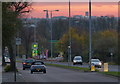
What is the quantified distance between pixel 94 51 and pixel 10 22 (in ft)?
196

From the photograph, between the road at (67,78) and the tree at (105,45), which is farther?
the tree at (105,45)

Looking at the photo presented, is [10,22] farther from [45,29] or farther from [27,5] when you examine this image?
[45,29]

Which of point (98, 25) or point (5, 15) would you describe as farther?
point (98, 25)

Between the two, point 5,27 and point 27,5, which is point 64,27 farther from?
point 5,27

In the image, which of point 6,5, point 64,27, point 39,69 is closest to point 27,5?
point 39,69

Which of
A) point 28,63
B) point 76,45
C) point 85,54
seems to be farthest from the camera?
point 76,45

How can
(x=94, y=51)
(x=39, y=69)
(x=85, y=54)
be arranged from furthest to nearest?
(x=85, y=54)
(x=94, y=51)
(x=39, y=69)

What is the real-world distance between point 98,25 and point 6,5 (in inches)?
4112

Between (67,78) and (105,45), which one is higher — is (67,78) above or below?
below

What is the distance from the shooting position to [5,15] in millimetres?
19016

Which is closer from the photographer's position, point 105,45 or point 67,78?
point 67,78

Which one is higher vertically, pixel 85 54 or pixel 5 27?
pixel 5 27

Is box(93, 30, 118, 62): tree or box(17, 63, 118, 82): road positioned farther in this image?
box(93, 30, 118, 62): tree

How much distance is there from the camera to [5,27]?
19.1 m
